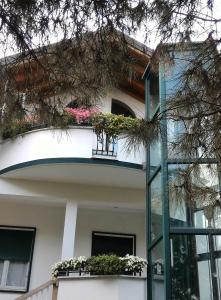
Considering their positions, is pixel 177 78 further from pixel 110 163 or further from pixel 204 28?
pixel 110 163

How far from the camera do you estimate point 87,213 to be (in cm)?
1221

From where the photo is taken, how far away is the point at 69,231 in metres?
10.6

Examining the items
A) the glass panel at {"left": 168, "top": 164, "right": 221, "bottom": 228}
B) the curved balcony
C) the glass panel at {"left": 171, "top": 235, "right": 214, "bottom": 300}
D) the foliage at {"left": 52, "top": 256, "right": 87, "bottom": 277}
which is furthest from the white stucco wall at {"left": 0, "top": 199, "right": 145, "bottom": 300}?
the glass panel at {"left": 168, "top": 164, "right": 221, "bottom": 228}

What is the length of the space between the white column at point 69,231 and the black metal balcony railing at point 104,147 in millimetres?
1438

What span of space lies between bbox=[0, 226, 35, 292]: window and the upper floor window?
396 centimetres

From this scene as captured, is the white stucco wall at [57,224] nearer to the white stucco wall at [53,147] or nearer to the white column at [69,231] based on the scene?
the white column at [69,231]

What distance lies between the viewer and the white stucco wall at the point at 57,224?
38.4ft

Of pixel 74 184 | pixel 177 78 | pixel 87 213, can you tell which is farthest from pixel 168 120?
pixel 87 213

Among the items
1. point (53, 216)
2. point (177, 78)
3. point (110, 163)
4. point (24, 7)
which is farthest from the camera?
point (53, 216)

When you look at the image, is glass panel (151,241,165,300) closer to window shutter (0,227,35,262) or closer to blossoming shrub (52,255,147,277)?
blossoming shrub (52,255,147,277)

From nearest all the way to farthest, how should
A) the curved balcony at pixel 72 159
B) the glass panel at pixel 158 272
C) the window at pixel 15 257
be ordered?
1. the glass panel at pixel 158 272
2. the curved balcony at pixel 72 159
3. the window at pixel 15 257

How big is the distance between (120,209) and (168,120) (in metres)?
6.94

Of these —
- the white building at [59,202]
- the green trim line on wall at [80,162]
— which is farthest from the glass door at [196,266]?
the green trim line on wall at [80,162]

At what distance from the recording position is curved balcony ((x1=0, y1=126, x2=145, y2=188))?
34.5 ft
